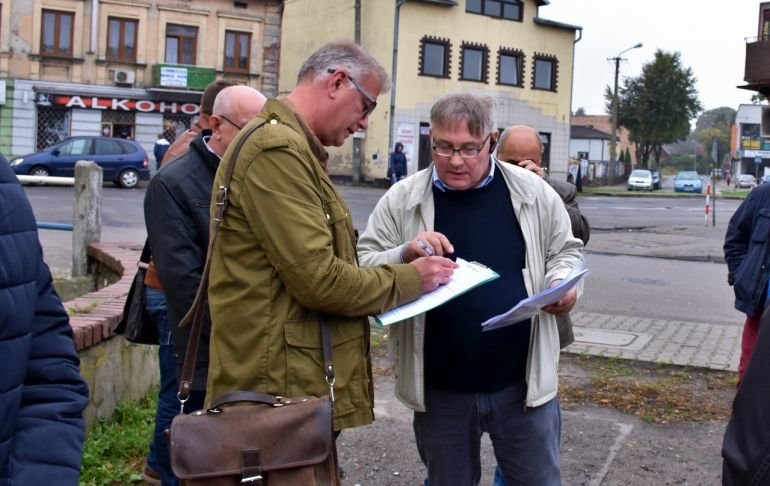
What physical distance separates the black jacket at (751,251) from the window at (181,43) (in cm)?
3248

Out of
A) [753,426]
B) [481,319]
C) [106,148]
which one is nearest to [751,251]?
[481,319]

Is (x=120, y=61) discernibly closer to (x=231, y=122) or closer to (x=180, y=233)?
(x=231, y=122)

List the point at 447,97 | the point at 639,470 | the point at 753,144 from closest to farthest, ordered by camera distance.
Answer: the point at 447,97 < the point at 639,470 < the point at 753,144

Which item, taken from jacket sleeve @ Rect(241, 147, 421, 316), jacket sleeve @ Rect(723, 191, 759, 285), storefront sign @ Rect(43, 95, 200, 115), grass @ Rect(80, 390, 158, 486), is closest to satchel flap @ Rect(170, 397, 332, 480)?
jacket sleeve @ Rect(241, 147, 421, 316)

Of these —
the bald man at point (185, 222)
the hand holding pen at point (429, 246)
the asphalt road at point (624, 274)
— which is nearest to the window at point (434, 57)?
the asphalt road at point (624, 274)

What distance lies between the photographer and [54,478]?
183 cm

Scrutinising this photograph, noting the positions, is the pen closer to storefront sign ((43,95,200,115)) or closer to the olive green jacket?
the olive green jacket

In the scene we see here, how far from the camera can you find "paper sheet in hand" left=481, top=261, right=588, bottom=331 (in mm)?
2766

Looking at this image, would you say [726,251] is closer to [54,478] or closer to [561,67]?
[54,478]

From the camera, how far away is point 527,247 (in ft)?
10.2

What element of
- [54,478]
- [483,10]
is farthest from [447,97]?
[483,10]

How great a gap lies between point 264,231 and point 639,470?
3086 mm

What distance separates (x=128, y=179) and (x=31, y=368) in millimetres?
24977

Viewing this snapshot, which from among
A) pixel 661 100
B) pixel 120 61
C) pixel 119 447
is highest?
pixel 661 100
